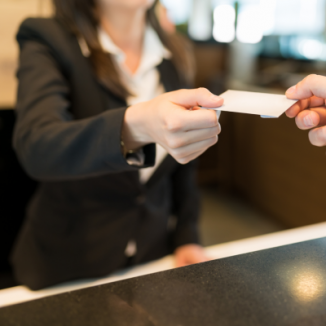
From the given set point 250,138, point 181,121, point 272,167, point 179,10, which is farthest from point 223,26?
point 181,121

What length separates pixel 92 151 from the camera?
21.8 inches

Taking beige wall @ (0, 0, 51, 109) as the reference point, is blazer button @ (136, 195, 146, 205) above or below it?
below

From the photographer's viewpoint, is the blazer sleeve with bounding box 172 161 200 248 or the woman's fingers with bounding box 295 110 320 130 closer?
the woman's fingers with bounding box 295 110 320 130

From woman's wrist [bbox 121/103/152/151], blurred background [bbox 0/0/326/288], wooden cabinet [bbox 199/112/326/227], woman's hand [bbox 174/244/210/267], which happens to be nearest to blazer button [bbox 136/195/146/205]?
woman's hand [bbox 174/244/210/267]

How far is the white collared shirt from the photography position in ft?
2.79

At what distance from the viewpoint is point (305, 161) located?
1.85 meters

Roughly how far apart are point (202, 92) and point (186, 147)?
7 cm

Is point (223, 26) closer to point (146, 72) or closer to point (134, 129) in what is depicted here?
point (146, 72)

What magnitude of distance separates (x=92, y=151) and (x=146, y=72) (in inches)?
16.2

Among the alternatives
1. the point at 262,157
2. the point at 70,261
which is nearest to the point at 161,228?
the point at 70,261

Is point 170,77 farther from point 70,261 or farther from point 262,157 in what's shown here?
point 262,157

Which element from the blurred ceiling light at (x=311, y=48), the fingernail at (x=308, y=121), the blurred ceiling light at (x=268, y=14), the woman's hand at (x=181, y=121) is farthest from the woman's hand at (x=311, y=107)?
the blurred ceiling light at (x=268, y=14)

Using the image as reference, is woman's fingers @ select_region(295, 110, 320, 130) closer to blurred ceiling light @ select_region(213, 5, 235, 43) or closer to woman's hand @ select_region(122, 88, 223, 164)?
woman's hand @ select_region(122, 88, 223, 164)

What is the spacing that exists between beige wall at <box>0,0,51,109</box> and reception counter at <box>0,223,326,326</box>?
36.9 inches
